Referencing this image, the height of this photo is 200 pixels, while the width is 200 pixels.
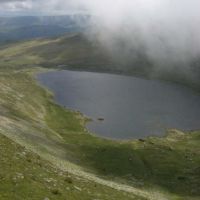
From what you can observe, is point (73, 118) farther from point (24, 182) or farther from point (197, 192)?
point (24, 182)

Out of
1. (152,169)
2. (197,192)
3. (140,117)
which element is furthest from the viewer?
(140,117)

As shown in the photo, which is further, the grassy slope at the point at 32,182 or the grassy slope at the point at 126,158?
the grassy slope at the point at 126,158

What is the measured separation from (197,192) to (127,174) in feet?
52.9

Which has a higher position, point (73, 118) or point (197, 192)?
point (73, 118)

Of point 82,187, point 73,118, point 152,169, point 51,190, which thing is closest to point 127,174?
point 152,169

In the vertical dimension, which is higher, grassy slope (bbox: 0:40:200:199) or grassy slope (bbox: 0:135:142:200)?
grassy slope (bbox: 0:40:200:199)

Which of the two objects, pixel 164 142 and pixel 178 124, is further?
pixel 178 124

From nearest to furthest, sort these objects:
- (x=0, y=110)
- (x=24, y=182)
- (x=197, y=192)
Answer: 1. (x=24, y=182)
2. (x=197, y=192)
3. (x=0, y=110)

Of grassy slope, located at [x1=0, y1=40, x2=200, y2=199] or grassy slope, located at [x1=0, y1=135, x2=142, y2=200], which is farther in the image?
grassy slope, located at [x1=0, y1=40, x2=200, y2=199]

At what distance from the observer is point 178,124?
17225 cm

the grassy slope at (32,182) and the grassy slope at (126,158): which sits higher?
the grassy slope at (126,158)

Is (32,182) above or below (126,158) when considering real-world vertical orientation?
below

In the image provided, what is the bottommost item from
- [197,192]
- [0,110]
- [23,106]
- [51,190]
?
[51,190]

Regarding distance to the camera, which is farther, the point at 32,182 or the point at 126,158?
the point at 126,158
